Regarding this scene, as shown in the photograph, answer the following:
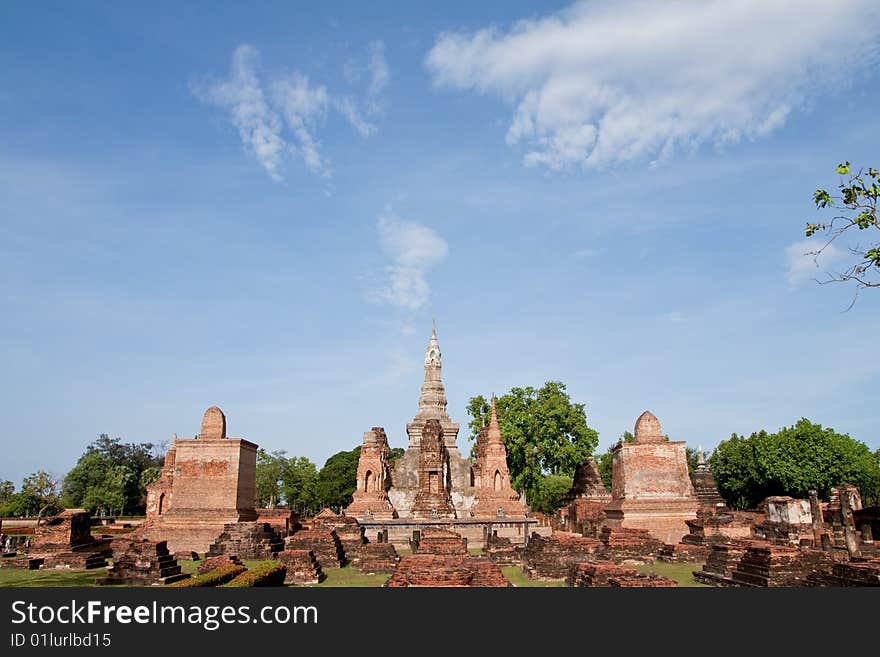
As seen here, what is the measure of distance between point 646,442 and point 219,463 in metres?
17.0

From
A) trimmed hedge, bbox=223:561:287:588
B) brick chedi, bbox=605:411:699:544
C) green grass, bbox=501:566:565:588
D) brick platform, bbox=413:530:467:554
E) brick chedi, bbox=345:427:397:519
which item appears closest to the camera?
trimmed hedge, bbox=223:561:287:588

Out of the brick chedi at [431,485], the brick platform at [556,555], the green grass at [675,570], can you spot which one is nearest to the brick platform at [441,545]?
the brick platform at [556,555]

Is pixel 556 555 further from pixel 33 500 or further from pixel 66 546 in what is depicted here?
pixel 33 500

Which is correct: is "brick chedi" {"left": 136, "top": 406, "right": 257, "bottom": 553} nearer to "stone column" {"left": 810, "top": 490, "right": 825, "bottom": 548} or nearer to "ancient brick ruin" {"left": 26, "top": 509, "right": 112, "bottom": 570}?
"ancient brick ruin" {"left": 26, "top": 509, "right": 112, "bottom": 570}

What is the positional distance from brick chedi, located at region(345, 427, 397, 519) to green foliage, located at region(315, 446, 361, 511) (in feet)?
80.7

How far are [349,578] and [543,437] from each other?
29229 millimetres

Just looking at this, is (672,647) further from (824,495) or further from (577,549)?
(824,495)

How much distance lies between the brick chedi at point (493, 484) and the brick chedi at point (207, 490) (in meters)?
13.7

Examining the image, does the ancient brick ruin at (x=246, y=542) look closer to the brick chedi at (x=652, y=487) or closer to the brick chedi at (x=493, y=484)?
the brick chedi at (x=652, y=487)

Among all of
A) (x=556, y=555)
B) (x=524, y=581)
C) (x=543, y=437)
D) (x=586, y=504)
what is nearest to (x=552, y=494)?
(x=543, y=437)

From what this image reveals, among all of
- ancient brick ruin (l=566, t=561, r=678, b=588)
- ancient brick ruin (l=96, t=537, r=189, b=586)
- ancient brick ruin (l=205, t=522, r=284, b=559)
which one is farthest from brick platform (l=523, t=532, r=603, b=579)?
ancient brick ruin (l=96, t=537, r=189, b=586)

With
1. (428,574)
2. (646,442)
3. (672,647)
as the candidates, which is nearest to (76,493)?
(646,442)

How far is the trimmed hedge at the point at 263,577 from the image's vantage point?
13.0 metres

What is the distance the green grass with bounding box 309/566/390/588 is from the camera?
16.1 metres
